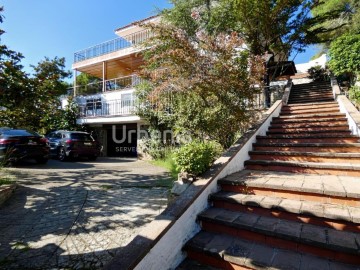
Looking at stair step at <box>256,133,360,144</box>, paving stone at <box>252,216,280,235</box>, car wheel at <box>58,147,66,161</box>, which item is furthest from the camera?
car wheel at <box>58,147,66,161</box>

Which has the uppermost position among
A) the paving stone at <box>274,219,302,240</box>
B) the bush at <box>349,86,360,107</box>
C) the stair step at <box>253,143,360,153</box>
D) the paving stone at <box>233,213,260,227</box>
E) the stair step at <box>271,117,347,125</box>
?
the bush at <box>349,86,360,107</box>

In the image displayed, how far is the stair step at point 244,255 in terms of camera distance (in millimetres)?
2439

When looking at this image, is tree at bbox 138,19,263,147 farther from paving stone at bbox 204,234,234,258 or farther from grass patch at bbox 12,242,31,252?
grass patch at bbox 12,242,31,252

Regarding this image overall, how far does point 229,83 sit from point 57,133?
10.2 meters

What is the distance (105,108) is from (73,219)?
13.6 m

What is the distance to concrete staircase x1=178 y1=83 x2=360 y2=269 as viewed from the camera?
2.55m

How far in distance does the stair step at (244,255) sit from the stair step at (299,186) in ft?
3.35

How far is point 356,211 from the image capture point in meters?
2.94

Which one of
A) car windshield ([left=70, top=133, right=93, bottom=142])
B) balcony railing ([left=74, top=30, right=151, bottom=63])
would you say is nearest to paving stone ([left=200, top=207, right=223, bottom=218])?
car windshield ([left=70, top=133, right=93, bottom=142])

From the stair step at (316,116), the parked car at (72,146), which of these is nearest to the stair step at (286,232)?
the stair step at (316,116)

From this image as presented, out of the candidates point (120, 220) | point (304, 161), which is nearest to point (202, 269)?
point (120, 220)

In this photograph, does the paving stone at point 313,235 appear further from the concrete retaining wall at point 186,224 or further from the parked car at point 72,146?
the parked car at point 72,146

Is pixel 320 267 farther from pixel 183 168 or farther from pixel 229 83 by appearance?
pixel 229 83

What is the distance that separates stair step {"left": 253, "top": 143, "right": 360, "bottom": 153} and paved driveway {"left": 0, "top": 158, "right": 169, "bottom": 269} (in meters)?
2.67
